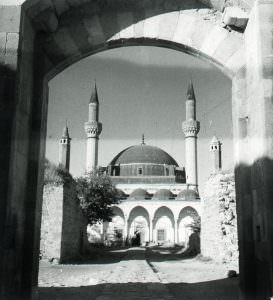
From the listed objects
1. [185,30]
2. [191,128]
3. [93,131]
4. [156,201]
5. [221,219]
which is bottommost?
[221,219]

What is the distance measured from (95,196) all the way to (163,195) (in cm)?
3161

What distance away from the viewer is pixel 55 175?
1371 cm

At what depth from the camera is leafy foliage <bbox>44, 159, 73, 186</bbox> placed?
535 inches

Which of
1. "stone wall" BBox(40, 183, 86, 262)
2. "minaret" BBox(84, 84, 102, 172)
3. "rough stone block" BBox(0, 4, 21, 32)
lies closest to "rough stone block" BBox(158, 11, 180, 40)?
"rough stone block" BBox(0, 4, 21, 32)

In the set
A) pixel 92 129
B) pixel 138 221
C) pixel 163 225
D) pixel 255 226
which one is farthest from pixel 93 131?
pixel 255 226

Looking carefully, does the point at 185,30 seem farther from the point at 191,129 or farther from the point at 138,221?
the point at 138,221

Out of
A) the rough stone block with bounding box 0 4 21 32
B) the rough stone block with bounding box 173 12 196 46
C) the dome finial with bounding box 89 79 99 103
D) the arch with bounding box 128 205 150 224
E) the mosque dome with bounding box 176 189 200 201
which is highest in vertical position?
the dome finial with bounding box 89 79 99 103

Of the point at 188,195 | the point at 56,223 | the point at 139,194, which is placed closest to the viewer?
the point at 56,223

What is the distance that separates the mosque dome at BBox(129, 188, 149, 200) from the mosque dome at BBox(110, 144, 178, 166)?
7.47m

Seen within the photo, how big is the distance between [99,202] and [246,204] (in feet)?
57.7

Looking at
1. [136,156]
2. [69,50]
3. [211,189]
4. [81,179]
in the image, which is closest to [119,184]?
[136,156]

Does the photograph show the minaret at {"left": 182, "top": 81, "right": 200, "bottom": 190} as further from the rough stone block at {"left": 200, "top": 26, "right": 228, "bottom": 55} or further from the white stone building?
the rough stone block at {"left": 200, "top": 26, "right": 228, "bottom": 55}

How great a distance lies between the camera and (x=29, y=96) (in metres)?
4.56

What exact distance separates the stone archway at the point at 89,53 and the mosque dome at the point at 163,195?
47430 millimetres
